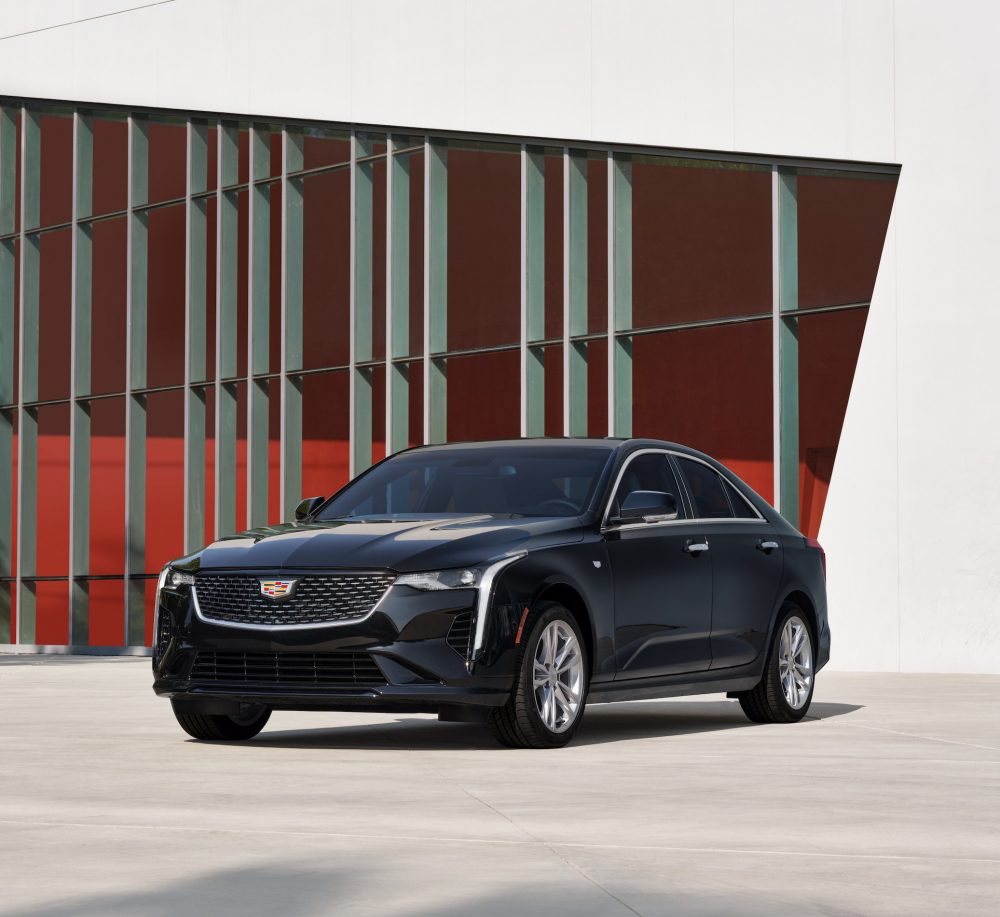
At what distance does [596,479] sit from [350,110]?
1474 centimetres

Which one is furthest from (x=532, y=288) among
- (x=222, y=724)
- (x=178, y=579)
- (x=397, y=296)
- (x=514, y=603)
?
(x=514, y=603)

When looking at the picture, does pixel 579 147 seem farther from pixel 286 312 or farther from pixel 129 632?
pixel 129 632

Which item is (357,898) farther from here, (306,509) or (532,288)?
(532,288)

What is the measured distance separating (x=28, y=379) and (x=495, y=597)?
21.7m

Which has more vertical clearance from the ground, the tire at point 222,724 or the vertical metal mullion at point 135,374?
the vertical metal mullion at point 135,374

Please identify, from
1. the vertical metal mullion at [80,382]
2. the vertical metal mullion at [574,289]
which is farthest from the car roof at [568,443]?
the vertical metal mullion at [80,382]

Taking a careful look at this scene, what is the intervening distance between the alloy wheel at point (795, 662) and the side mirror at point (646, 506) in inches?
71.2

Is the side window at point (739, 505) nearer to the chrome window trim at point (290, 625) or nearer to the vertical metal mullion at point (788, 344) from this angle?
the chrome window trim at point (290, 625)

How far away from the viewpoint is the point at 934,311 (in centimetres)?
1844

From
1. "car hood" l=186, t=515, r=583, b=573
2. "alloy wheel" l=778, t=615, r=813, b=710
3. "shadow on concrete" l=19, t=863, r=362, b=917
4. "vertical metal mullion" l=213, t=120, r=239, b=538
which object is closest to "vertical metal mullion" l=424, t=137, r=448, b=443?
"vertical metal mullion" l=213, t=120, r=239, b=538

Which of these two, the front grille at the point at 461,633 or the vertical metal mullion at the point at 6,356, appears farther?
the vertical metal mullion at the point at 6,356

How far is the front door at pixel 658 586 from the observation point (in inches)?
420

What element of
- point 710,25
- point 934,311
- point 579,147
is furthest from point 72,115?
point 934,311

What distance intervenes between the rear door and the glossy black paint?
0.01 metres
